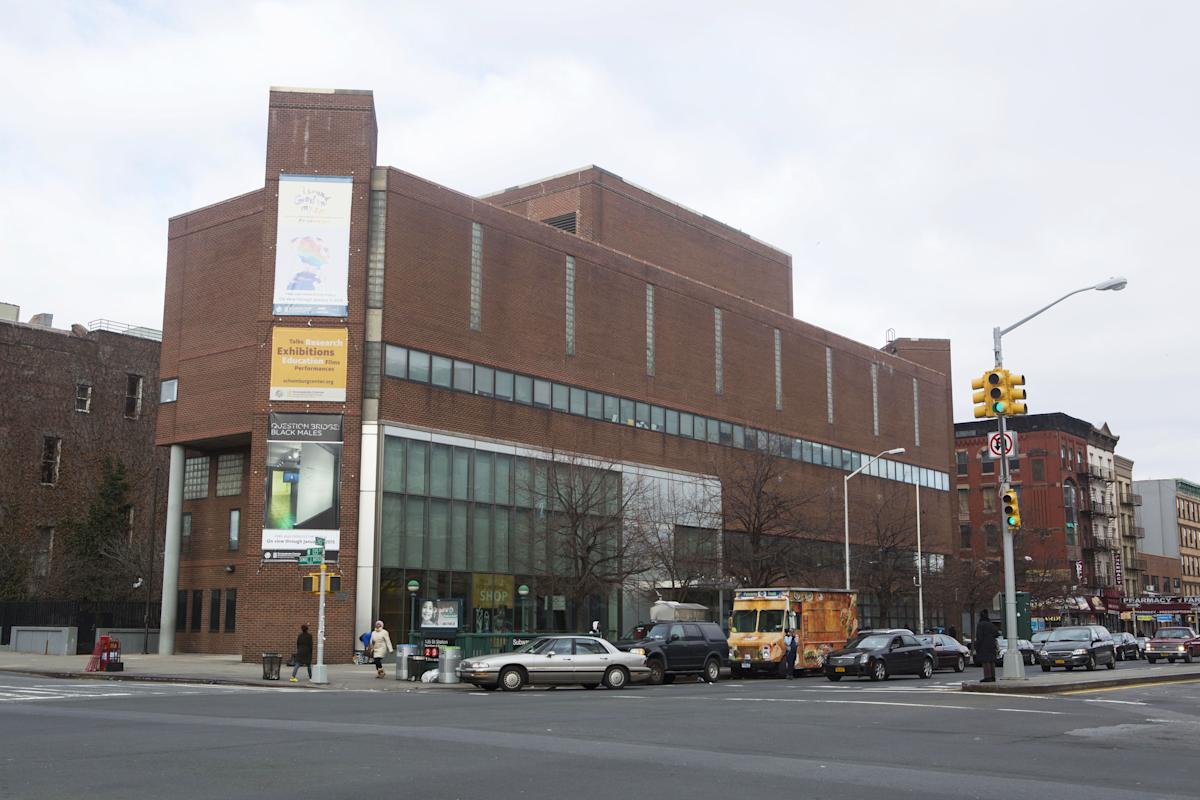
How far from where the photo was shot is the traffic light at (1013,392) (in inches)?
1032

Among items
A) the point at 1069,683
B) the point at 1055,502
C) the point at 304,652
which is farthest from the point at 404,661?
Result: the point at 1055,502

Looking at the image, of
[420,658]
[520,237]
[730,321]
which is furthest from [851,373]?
[420,658]

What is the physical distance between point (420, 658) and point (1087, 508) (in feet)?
279

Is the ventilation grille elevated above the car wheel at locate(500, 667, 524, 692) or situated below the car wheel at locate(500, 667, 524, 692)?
above

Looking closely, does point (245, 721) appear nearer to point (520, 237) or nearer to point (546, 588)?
point (546, 588)

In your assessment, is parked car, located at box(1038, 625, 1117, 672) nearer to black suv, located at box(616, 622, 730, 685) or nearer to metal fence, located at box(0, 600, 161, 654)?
black suv, located at box(616, 622, 730, 685)

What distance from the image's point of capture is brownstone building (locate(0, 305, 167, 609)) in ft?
205

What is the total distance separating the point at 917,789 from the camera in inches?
445

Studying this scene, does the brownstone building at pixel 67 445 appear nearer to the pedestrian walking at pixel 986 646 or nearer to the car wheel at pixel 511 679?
the car wheel at pixel 511 679

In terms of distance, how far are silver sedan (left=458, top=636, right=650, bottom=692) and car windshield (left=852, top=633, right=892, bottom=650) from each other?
7.41 m

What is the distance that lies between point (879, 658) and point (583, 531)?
52.0 ft

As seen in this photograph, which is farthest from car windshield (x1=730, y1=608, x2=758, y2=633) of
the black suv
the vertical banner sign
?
the vertical banner sign

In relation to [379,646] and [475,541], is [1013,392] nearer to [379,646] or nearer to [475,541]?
[379,646]

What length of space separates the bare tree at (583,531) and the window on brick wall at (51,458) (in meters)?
33.5
